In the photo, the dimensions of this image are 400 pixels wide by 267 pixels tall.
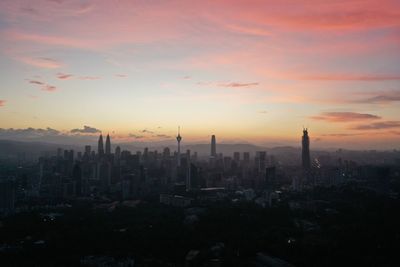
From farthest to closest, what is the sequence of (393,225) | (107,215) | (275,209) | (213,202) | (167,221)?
(213,202)
(275,209)
(107,215)
(167,221)
(393,225)

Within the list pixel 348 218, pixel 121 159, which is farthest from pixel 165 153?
pixel 348 218

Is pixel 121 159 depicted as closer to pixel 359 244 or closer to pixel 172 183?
pixel 172 183

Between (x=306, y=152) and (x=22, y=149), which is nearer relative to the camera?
(x=306, y=152)

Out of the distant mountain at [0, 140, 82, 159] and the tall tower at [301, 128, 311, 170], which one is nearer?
the tall tower at [301, 128, 311, 170]

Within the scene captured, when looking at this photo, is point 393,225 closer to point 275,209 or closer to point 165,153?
point 275,209

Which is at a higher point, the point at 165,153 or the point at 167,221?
the point at 165,153

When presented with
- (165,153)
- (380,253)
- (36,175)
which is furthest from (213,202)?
(165,153)

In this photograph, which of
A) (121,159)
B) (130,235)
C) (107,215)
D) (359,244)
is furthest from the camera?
(121,159)

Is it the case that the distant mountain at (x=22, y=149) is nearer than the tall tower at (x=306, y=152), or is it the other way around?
the tall tower at (x=306, y=152)

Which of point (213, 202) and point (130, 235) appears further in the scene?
point (213, 202)
